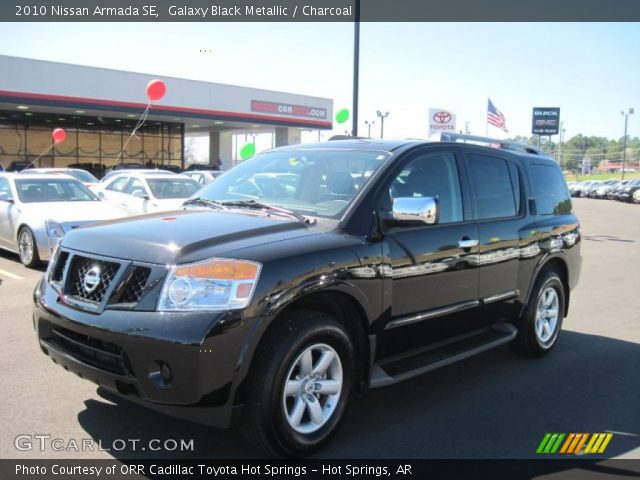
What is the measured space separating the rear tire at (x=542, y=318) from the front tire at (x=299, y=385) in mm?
2428

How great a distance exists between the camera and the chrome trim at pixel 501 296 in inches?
192

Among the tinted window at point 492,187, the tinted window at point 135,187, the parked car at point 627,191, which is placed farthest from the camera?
the parked car at point 627,191

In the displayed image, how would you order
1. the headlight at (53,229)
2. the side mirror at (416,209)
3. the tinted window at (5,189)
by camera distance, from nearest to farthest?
the side mirror at (416,209) → the headlight at (53,229) → the tinted window at (5,189)

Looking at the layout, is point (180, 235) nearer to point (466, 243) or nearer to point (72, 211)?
point (466, 243)

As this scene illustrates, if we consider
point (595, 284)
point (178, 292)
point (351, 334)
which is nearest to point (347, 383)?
point (351, 334)

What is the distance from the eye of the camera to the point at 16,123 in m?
34.8

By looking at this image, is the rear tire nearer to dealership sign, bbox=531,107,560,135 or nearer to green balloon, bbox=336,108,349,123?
green balloon, bbox=336,108,349,123

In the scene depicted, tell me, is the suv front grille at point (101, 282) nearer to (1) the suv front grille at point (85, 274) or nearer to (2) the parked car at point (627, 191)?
(1) the suv front grille at point (85, 274)

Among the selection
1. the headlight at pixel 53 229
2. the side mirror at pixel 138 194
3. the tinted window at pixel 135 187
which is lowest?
the headlight at pixel 53 229

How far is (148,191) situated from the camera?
12.9m

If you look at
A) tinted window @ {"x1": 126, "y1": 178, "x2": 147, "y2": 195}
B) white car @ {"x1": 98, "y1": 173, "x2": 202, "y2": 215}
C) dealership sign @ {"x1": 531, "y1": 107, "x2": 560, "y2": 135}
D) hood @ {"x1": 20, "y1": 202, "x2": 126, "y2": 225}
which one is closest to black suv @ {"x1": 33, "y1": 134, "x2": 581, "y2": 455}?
hood @ {"x1": 20, "y1": 202, "x2": 126, "y2": 225}

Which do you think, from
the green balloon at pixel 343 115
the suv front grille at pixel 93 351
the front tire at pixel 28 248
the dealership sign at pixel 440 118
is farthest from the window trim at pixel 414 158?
the dealership sign at pixel 440 118

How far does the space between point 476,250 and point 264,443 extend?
2.33m

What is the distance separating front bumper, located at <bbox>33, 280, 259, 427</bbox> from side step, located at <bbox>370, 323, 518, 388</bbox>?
112 centimetres
